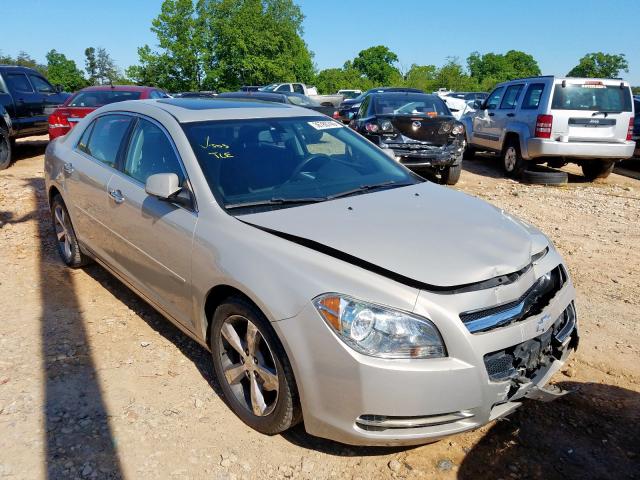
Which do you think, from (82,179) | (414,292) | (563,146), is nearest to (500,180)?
(563,146)

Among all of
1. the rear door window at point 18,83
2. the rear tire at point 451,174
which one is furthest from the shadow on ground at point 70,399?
the rear door window at point 18,83

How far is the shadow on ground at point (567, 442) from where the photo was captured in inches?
101

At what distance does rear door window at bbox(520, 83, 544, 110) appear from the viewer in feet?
32.2

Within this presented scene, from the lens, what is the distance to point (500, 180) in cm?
1044

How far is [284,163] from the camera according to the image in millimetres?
3457

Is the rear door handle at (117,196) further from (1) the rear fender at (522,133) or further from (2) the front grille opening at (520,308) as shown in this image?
(1) the rear fender at (522,133)

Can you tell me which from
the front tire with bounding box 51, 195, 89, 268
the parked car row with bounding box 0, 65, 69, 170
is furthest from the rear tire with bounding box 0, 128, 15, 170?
the front tire with bounding box 51, 195, 89, 268

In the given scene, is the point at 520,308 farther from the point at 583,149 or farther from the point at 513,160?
the point at 513,160

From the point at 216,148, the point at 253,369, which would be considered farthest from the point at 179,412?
the point at 216,148

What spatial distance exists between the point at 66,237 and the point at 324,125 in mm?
2727

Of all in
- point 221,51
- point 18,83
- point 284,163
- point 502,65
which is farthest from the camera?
point 502,65

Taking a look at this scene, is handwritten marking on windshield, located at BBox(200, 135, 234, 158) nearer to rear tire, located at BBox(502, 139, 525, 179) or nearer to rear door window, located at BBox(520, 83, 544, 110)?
rear door window, located at BBox(520, 83, 544, 110)

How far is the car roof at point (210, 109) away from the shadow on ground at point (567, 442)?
2477 millimetres

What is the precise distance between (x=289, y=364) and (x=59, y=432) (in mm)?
1325
